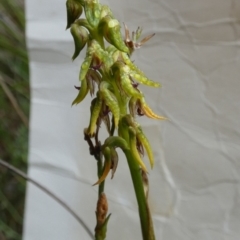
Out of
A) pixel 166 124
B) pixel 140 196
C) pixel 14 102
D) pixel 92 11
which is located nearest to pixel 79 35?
pixel 92 11

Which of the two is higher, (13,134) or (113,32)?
(113,32)

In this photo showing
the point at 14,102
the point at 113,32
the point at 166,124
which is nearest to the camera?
the point at 113,32

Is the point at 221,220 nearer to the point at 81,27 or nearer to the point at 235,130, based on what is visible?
the point at 235,130

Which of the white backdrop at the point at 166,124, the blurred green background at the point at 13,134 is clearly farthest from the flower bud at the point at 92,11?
the blurred green background at the point at 13,134

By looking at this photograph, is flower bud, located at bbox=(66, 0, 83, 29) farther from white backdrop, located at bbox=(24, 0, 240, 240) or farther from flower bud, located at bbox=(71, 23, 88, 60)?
white backdrop, located at bbox=(24, 0, 240, 240)

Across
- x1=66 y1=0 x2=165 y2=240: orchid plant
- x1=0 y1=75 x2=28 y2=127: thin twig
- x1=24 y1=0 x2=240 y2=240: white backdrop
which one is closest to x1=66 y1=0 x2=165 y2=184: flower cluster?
x1=66 y1=0 x2=165 y2=240: orchid plant

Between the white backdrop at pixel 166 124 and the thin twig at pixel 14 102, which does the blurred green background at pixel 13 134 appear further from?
the white backdrop at pixel 166 124

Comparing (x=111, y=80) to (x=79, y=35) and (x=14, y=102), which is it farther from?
(x=14, y=102)
